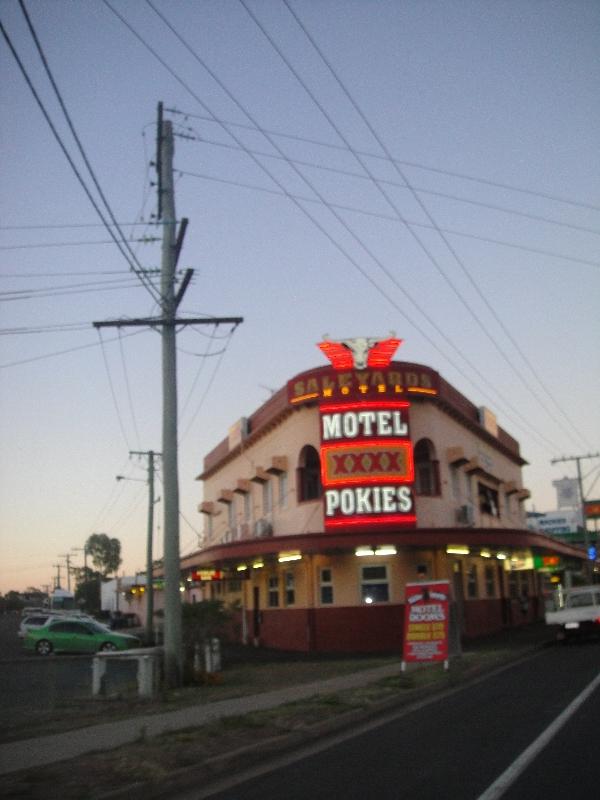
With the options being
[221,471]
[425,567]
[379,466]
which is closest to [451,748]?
[379,466]

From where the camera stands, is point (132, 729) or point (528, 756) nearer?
point (528, 756)

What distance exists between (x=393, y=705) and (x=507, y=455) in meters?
31.5

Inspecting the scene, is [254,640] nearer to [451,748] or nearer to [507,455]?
[507,455]

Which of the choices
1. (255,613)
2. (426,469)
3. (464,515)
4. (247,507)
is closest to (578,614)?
(464,515)

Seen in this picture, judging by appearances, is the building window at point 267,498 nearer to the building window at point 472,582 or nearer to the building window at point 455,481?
the building window at point 455,481

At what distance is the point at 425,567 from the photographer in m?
31.0

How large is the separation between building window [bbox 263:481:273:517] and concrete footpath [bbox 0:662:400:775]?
1617 centimetres

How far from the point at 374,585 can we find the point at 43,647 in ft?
43.7

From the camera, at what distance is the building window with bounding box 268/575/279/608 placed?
109 ft

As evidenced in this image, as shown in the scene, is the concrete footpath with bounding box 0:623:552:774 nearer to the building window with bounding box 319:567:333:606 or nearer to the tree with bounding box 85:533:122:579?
the building window with bounding box 319:567:333:606

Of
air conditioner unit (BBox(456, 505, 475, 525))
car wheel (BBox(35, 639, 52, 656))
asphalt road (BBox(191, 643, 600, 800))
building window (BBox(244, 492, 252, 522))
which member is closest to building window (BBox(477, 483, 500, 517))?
air conditioner unit (BBox(456, 505, 475, 525))

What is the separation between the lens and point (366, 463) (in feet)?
95.5

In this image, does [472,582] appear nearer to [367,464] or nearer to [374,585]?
[374,585]

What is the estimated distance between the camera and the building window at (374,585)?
3022 centimetres
